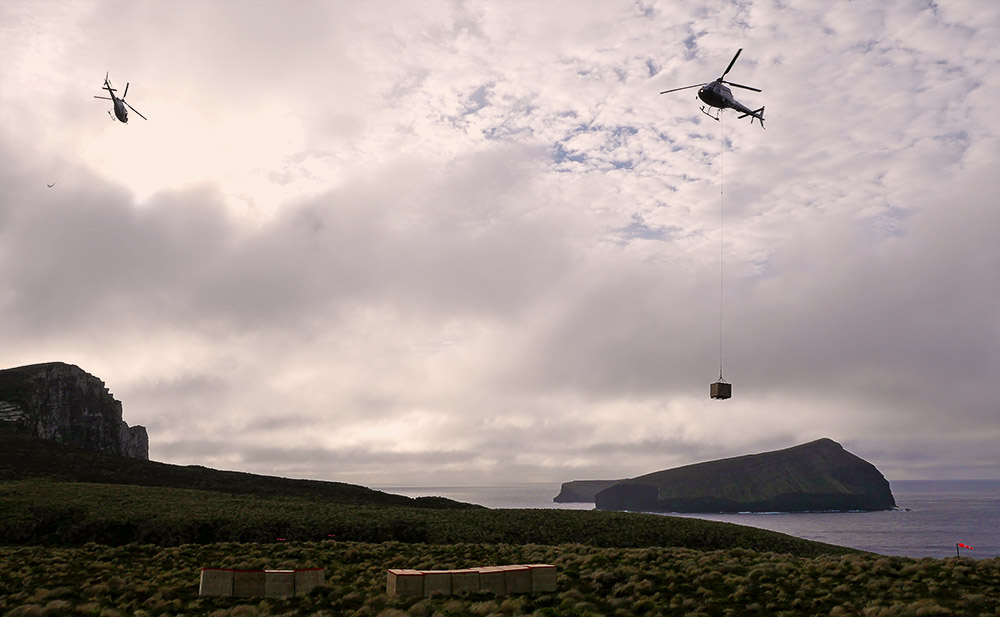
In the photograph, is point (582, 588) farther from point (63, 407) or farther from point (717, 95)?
point (63, 407)

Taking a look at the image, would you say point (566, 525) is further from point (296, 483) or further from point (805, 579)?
point (296, 483)

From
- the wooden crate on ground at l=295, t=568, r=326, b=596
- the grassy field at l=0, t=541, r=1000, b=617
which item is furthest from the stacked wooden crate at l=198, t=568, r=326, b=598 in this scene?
the grassy field at l=0, t=541, r=1000, b=617

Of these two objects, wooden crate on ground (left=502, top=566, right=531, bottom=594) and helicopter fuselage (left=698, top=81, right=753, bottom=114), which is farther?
helicopter fuselage (left=698, top=81, right=753, bottom=114)

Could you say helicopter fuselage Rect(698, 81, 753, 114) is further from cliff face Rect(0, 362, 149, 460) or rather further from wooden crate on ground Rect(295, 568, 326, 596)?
cliff face Rect(0, 362, 149, 460)

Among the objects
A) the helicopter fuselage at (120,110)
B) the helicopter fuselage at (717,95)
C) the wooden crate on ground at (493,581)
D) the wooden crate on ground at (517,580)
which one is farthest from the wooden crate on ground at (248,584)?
the helicopter fuselage at (120,110)

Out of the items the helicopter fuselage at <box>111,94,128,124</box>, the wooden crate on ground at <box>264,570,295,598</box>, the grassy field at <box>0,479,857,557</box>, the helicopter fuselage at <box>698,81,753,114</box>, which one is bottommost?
the grassy field at <box>0,479,857,557</box>

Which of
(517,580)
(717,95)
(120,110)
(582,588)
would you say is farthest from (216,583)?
(120,110)

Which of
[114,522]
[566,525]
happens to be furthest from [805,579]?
[114,522]
